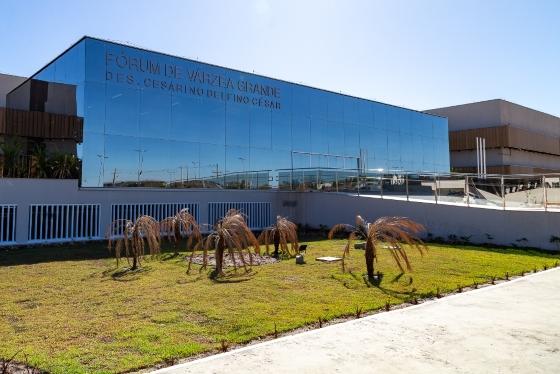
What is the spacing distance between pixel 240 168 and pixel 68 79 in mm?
8506

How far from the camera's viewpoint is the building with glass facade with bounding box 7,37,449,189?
18484 mm

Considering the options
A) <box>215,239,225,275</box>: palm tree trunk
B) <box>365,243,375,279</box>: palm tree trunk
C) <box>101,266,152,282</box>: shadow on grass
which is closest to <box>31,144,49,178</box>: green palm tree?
<box>101,266,152,282</box>: shadow on grass

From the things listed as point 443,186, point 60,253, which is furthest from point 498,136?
point 60,253

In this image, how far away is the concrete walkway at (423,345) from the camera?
474 cm

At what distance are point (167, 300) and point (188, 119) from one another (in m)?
14.4

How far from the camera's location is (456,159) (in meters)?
48.2

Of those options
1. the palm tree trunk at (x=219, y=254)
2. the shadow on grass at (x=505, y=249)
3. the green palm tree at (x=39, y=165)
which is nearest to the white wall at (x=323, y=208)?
the shadow on grass at (x=505, y=249)

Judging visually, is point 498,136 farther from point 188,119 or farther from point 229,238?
point 229,238

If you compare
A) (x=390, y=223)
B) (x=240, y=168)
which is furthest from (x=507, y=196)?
(x=240, y=168)

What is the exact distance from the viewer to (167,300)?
7.94m

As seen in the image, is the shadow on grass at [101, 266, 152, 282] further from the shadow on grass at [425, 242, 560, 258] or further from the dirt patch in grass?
the shadow on grass at [425, 242, 560, 258]

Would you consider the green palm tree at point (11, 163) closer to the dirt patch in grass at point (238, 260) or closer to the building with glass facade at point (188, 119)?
the building with glass facade at point (188, 119)

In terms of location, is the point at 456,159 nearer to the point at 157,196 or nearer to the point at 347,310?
the point at 157,196

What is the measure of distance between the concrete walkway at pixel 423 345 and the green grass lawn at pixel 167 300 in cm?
59
